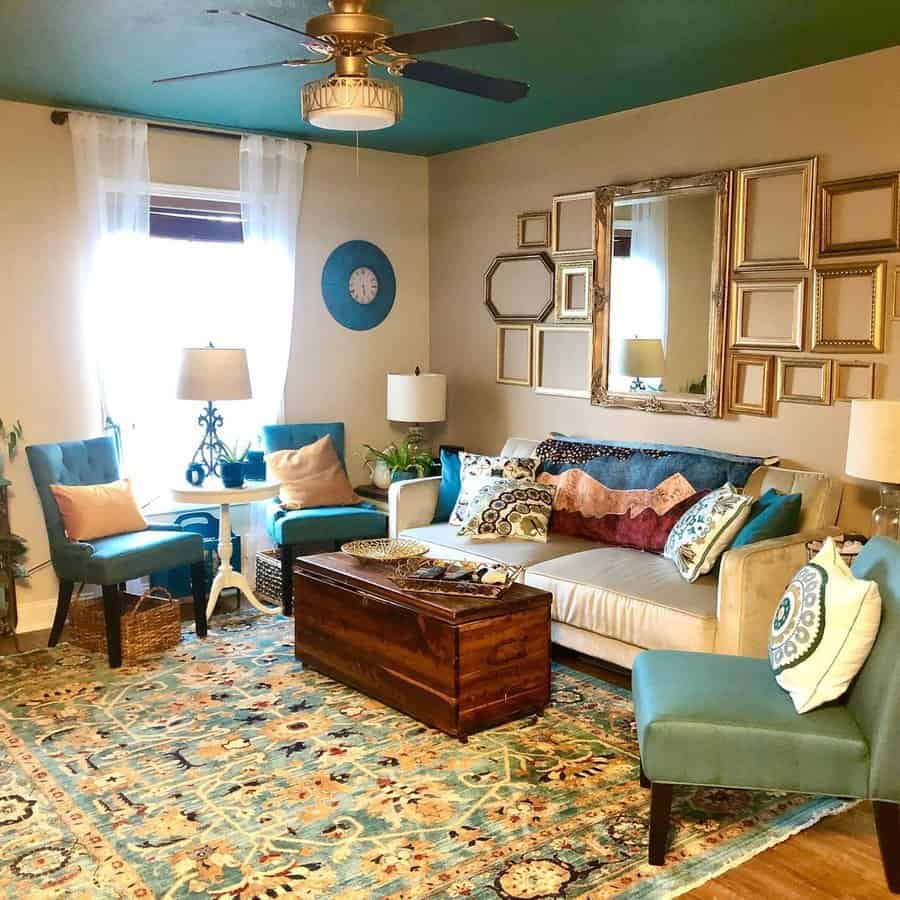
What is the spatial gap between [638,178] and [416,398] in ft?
5.77

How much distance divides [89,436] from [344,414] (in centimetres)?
156

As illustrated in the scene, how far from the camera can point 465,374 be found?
5.99 meters

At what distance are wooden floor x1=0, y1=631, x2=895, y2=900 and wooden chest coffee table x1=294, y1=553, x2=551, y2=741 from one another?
1087mm

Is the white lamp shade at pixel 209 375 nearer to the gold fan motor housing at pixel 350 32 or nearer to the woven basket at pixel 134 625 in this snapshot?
the woven basket at pixel 134 625

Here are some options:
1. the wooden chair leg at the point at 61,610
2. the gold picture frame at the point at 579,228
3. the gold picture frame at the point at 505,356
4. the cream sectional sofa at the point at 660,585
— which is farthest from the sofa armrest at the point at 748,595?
the wooden chair leg at the point at 61,610

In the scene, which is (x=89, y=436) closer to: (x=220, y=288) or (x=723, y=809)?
(x=220, y=288)

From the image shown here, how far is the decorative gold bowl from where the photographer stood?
4000mm

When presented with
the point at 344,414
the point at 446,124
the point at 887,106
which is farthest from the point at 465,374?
the point at 887,106

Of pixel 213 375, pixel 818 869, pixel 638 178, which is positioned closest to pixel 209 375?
pixel 213 375

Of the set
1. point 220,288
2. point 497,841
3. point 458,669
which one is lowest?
point 497,841

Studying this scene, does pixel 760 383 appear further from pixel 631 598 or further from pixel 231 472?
pixel 231 472

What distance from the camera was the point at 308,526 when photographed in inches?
193

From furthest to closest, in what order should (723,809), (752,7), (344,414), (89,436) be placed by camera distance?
(344,414)
(89,436)
(752,7)
(723,809)

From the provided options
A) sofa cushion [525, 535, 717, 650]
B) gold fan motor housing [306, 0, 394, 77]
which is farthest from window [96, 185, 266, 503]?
gold fan motor housing [306, 0, 394, 77]
